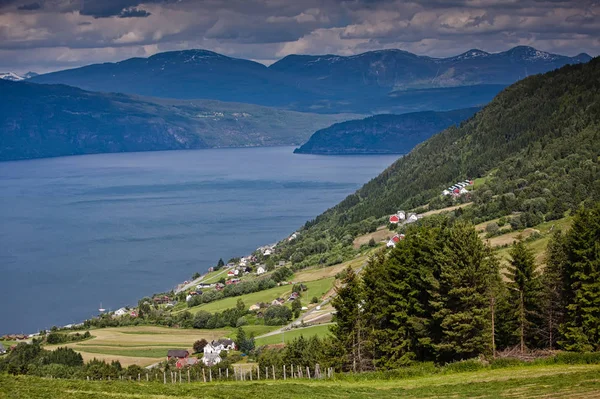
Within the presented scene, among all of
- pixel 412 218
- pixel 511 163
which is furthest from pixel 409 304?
pixel 511 163

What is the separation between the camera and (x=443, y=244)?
27.1m

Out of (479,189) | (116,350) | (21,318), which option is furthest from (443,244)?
(479,189)

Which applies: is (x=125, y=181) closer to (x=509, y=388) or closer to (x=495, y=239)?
(x=495, y=239)

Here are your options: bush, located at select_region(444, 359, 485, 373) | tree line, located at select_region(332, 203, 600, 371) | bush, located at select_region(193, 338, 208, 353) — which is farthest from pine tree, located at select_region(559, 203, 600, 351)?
bush, located at select_region(193, 338, 208, 353)

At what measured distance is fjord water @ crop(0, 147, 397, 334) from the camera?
7781cm

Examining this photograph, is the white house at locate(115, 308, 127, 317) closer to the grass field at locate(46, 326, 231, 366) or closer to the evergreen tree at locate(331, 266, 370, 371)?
the grass field at locate(46, 326, 231, 366)

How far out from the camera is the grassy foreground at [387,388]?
16.0 metres

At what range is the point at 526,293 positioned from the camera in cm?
2662

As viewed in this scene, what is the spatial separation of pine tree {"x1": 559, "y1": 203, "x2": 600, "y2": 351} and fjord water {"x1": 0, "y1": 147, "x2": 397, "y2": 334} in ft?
170

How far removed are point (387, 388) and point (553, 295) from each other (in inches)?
380

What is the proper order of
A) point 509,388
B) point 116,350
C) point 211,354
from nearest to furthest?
point 509,388, point 211,354, point 116,350

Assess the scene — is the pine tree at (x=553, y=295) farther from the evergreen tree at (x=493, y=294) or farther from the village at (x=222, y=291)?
the village at (x=222, y=291)

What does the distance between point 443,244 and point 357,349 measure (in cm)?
492

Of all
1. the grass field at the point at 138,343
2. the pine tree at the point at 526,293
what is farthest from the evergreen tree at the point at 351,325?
the grass field at the point at 138,343
